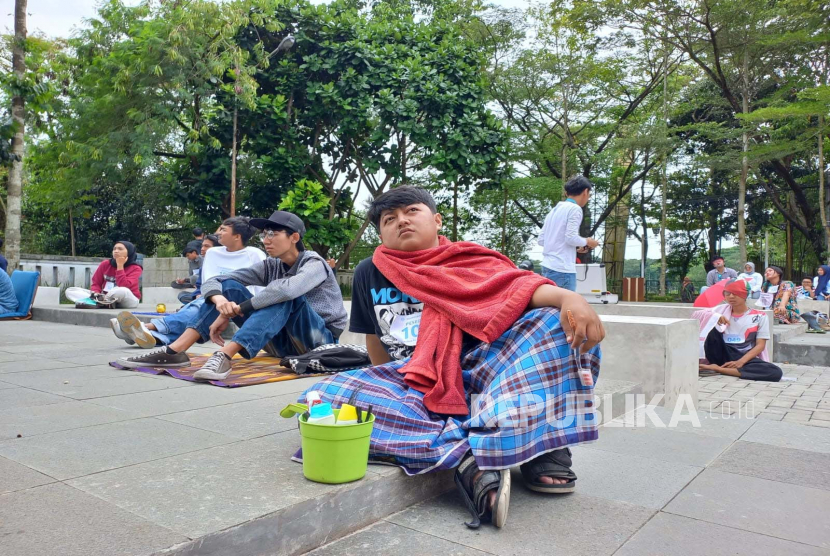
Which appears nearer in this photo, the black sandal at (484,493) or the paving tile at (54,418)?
the black sandal at (484,493)

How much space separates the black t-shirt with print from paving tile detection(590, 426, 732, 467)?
3.82 ft

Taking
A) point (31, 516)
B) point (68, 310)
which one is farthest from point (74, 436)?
point (68, 310)

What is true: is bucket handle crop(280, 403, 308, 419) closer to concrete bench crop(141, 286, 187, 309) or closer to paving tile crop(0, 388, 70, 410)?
paving tile crop(0, 388, 70, 410)

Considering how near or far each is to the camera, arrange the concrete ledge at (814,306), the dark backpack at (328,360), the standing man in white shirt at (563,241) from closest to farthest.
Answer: the dark backpack at (328,360)
the standing man in white shirt at (563,241)
the concrete ledge at (814,306)

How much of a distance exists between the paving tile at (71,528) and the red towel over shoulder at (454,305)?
1.15 meters

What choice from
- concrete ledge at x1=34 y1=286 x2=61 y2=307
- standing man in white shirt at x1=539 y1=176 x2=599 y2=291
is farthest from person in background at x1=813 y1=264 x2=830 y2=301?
concrete ledge at x1=34 y1=286 x2=61 y2=307

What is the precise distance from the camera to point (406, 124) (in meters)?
16.6

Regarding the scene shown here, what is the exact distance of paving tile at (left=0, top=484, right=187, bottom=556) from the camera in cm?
160

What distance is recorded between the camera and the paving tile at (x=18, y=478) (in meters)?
2.06

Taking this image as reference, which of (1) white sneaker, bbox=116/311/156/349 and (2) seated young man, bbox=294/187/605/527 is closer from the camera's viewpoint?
(2) seated young man, bbox=294/187/605/527

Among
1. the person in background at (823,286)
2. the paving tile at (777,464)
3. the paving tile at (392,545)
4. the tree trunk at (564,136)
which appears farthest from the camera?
the tree trunk at (564,136)

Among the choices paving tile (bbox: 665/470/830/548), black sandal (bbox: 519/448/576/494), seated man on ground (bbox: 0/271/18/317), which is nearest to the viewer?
paving tile (bbox: 665/470/830/548)

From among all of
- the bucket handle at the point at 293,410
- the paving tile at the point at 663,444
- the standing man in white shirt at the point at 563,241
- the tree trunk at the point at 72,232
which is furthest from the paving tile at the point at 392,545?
the tree trunk at the point at 72,232

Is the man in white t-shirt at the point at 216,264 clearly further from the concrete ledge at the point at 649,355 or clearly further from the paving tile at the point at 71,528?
the paving tile at the point at 71,528
